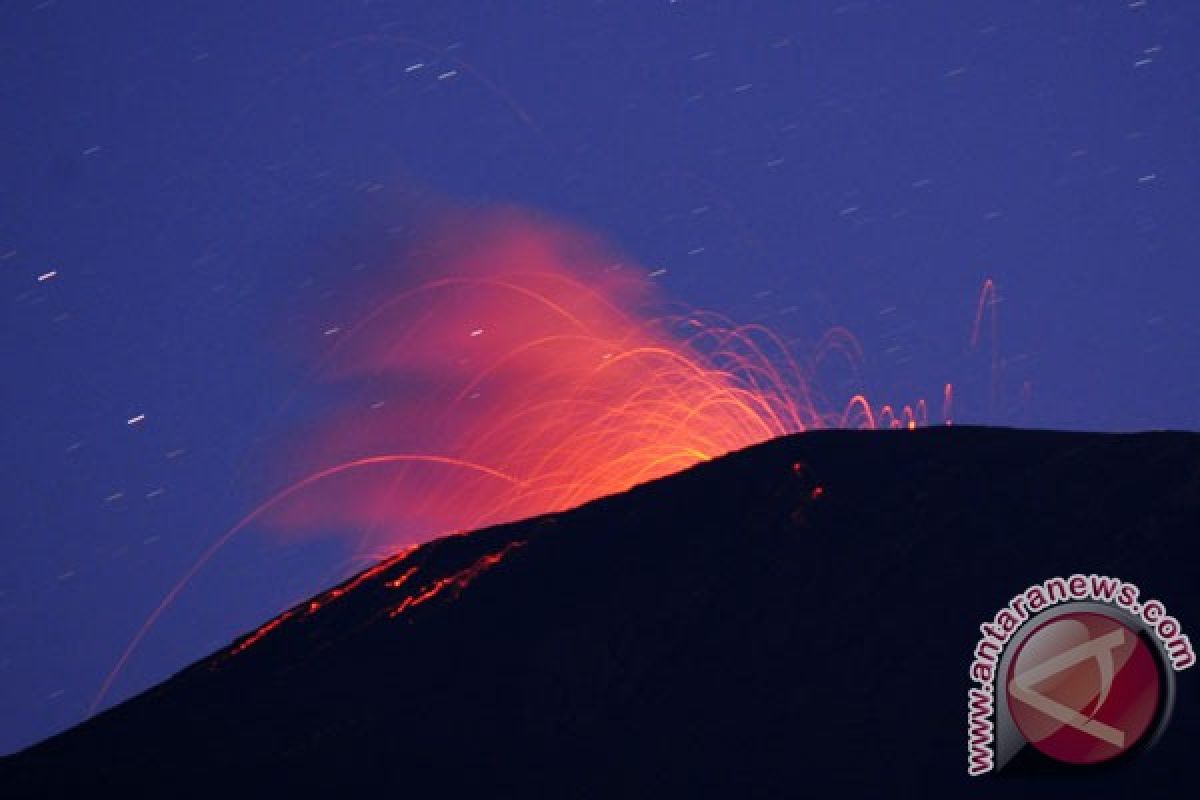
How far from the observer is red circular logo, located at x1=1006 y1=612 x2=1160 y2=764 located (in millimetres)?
21578

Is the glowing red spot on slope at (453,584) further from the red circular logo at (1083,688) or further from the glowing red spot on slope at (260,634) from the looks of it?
the red circular logo at (1083,688)

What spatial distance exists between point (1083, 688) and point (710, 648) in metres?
19.9

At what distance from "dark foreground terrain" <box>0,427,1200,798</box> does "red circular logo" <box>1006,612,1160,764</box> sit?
3.87 metres

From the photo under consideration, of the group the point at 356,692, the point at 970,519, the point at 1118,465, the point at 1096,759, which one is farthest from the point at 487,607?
the point at 1096,759

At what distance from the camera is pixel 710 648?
4084cm

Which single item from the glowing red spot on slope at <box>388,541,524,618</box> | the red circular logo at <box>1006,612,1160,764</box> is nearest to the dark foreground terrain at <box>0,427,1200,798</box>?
the glowing red spot on slope at <box>388,541,524,618</box>

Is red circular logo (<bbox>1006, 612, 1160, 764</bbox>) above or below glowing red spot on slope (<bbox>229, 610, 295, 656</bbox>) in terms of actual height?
above

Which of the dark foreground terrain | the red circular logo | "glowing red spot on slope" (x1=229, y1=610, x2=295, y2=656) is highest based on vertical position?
the red circular logo

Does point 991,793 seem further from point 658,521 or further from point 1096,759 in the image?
point 658,521

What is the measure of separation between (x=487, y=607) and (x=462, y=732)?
9.51 meters

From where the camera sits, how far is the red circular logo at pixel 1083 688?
21578 millimetres

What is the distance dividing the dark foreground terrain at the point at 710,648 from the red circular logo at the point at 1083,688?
3868 millimetres

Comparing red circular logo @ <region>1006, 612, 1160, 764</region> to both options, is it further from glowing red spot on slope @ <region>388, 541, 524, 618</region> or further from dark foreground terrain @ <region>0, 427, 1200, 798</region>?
glowing red spot on slope @ <region>388, 541, 524, 618</region>

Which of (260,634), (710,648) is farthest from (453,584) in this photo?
(710,648)
